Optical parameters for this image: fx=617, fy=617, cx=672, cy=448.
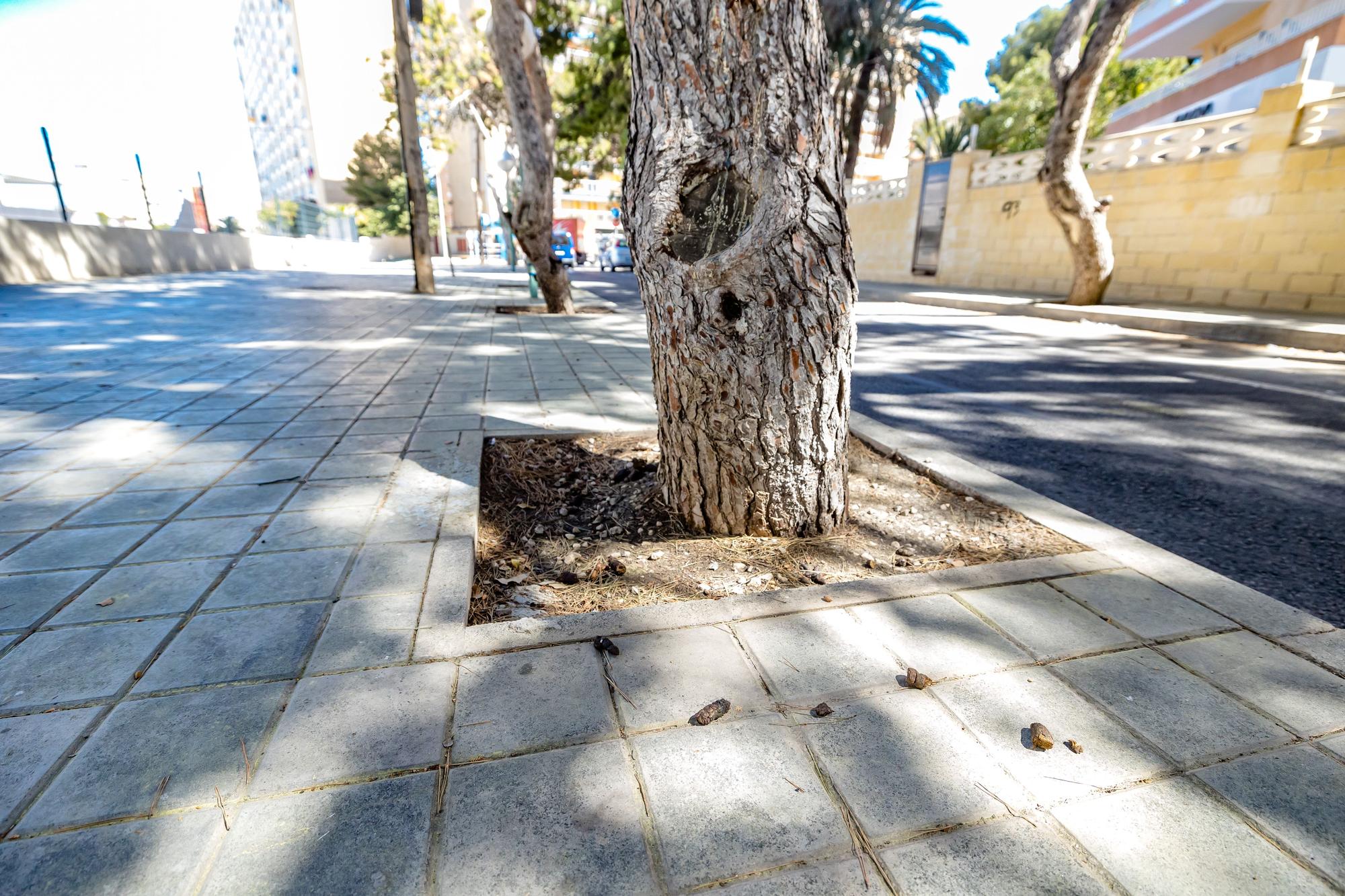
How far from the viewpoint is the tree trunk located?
2076 millimetres

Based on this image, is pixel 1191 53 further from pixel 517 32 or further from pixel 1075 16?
pixel 517 32

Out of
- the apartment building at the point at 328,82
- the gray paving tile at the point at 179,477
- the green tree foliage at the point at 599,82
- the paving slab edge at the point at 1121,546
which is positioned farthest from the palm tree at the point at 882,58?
the apartment building at the point at 328,82

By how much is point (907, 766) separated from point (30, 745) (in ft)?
6.41

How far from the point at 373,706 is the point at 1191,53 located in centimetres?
3904

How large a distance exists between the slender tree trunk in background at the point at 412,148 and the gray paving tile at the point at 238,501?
35.7ft

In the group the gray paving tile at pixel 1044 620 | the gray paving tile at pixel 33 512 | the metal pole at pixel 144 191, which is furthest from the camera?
the metal pole at pixel 144 191

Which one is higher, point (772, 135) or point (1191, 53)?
point (1191, 53)

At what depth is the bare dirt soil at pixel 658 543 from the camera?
2186 millimetres

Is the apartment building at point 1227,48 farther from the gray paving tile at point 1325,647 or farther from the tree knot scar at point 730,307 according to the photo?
the tree knot scar at point 730,307

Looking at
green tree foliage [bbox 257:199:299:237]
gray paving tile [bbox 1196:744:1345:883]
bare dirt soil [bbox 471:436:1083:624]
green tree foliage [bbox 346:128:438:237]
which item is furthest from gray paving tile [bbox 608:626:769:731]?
green tree foliage [bbox 346:128:438:237]

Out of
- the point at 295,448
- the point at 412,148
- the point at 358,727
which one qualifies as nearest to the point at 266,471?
the point at 295,448

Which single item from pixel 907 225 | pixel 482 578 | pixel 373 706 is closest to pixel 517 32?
pixel 482 578

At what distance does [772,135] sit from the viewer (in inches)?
82.2

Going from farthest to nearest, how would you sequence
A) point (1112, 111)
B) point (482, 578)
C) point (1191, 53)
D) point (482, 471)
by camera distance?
point (1112, 111) < point (1191, 53) < point (482, 471) < point (482, 578)
